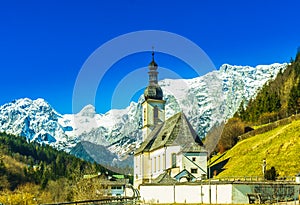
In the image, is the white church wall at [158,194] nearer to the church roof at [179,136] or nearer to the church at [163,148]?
the church at [163,148]

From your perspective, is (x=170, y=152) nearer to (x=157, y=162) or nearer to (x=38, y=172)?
(x=157, y=162)

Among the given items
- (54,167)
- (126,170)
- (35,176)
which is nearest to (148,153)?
A: (126,170)

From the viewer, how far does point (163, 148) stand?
76062mm

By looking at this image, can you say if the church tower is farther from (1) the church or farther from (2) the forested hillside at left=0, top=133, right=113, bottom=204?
(2) the forested hillside at left=0, top=133, right=113, bottom=204

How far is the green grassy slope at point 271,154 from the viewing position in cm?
5944

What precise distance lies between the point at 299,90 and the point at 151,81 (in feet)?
99.7

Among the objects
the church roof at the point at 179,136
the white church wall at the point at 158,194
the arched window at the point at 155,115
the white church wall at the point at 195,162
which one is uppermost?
the arched window at the point at 155,115

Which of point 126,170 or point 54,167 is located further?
point 54,167

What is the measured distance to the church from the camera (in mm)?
67688

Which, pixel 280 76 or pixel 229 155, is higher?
pixel 280 76

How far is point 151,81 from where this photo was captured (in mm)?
99875

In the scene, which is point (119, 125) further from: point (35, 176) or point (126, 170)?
point (126, 170)

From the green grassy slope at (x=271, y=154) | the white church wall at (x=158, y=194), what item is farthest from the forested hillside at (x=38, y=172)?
the green grassy slope at (x=271, y=154)

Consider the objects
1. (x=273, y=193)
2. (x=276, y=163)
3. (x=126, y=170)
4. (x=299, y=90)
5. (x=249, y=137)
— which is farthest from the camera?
(x=126, y=170)
